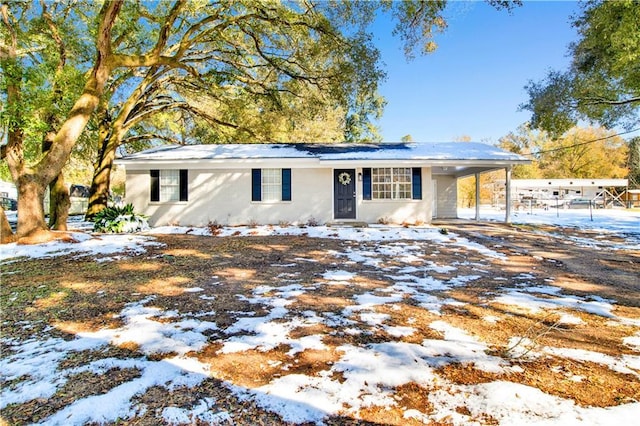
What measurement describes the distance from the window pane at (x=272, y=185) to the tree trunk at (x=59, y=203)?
626 centimetres

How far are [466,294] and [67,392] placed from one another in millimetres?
4556

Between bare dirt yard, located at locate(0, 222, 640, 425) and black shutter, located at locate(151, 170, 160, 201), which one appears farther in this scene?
black shutter, located at locate(151, 170, 160, 201)

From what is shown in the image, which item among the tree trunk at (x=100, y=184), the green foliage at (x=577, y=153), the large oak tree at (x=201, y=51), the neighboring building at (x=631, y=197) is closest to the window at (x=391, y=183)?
the large oak tree at (x=201, y=51)

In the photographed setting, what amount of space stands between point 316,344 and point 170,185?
1176cm

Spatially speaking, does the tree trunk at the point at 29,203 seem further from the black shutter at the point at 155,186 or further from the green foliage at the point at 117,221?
the black shutter at the point at 155,186

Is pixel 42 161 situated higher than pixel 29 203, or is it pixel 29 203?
pixel 42 161

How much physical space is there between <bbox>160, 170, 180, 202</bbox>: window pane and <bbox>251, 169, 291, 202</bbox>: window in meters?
2.91

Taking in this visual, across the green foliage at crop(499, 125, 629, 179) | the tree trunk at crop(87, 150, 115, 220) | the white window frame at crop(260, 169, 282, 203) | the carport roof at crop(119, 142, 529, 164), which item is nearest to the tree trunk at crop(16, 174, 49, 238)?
the carport roof at crop(119, 142, 529, 164)

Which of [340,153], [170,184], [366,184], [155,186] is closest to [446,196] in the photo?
[366,184]

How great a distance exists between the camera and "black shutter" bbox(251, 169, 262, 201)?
1314 cm

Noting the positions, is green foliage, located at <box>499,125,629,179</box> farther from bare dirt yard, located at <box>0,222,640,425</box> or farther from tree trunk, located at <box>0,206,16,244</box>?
tree trunk, located at <box>0,206,16,244</box>

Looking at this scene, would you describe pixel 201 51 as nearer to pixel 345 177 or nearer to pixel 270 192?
pixel 270 192

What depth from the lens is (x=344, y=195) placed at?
43.8 ft

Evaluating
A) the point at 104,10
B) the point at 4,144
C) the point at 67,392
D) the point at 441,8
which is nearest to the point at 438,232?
the point at 441,8
